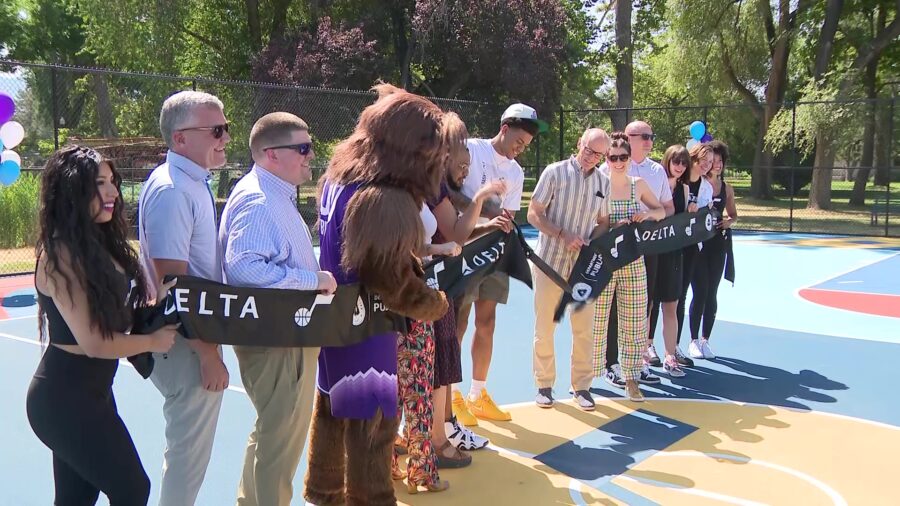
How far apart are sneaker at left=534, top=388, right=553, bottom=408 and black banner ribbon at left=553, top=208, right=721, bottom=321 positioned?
1.94 ft

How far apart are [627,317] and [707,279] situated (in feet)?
5.30

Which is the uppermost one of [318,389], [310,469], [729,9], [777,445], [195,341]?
[729,9]

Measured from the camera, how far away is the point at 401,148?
3086 mm

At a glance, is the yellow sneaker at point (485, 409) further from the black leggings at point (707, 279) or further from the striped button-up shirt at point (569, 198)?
the black leggings at point (707, 279)

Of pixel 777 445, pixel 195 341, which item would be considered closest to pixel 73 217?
pixel 195 341

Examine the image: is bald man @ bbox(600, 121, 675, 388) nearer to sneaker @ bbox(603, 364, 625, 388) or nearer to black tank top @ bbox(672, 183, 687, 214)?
sneaker @ bbox(603, 364, 625, 388)

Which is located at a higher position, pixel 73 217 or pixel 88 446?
pixel 73 217

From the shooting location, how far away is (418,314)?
3.24m

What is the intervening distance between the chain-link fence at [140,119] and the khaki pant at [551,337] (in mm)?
6522

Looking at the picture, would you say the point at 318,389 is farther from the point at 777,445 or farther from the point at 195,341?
the point at 777,445

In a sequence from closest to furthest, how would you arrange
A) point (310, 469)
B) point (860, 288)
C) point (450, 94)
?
point (310, 469)
point (860, 288)
point (450, 94)

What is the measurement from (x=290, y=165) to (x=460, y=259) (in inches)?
67.4

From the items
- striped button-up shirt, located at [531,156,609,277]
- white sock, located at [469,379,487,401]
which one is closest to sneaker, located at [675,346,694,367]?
striped button-up shirt, located at [531,156,609,277]

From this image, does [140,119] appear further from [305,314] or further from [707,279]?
[305,314]
